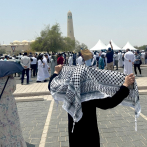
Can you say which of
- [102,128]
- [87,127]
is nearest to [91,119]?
[87,127]

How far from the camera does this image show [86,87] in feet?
7.27

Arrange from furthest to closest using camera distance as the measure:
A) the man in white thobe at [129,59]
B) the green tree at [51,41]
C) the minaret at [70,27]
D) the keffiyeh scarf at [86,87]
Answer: the minaret at [70,27] → the green tree at [51,41] → the man in white thobe at [129,59] → the keffiyeh scarf at [86,87]

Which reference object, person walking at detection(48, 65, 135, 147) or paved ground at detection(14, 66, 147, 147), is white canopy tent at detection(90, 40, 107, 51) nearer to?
paved ground at detection(14, 66, 147, 147)

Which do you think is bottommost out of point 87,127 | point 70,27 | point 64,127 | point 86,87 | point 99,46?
point 64,127

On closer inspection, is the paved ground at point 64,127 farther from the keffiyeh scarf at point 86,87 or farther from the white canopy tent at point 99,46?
the white canopy tent at point 99,46

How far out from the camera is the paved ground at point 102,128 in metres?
3.95

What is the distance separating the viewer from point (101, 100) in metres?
2.26

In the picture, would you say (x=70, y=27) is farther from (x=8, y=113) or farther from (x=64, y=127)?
(x=8, y=113)

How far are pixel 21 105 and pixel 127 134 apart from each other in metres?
3.88

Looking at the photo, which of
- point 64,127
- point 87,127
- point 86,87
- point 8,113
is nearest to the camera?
point 86,87

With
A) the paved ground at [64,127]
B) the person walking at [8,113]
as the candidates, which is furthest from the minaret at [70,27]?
the person walking at [8,113]

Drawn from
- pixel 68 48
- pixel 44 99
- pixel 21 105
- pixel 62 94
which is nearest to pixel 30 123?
pixel 21 105

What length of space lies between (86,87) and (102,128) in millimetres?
2626

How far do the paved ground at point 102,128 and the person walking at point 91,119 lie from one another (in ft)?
4.89
